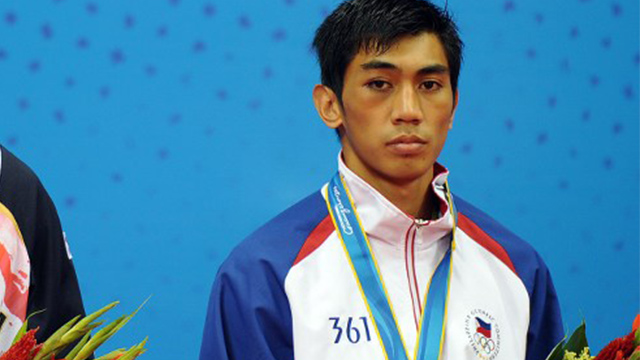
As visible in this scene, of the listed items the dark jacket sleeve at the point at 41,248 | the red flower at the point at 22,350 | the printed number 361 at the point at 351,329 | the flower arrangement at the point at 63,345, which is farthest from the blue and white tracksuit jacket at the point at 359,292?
the red flower at the point at 22,350

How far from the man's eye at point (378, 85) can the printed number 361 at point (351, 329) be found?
395mm

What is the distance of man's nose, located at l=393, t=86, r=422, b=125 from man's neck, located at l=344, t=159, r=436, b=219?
0.43 feet

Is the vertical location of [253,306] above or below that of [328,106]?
below

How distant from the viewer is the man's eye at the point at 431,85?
72.5 inches

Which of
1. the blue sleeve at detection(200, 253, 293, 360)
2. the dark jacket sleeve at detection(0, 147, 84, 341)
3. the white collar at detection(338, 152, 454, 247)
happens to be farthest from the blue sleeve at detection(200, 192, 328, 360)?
the dark jacket sleeve at detection(0, 147, 84, 341)

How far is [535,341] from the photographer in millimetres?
1904

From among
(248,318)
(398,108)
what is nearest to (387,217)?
(398,108)

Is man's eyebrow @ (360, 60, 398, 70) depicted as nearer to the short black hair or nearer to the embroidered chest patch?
the short black hair

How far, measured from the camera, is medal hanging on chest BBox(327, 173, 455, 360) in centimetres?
175

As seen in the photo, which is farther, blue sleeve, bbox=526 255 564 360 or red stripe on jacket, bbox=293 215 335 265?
blue sleeve, bbox=526 255 564 360

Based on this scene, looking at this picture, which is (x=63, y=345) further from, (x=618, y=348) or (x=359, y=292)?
(x=618, y=348)

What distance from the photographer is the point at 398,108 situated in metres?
1.78

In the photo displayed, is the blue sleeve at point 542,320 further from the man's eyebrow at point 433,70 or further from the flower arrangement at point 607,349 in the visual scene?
the man's eyebrow at point 433,70

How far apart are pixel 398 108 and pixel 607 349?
0.53 m
